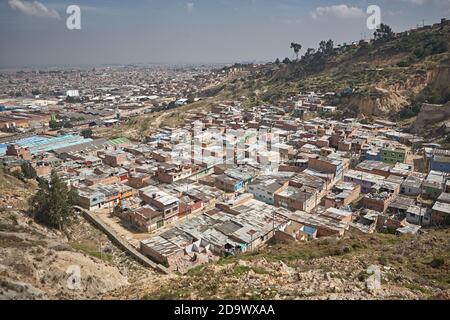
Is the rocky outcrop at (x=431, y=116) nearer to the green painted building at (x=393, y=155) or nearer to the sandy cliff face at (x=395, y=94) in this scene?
the sandy cliff face at (x=395, y=94)

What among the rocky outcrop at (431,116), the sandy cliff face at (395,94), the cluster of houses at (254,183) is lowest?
the cluster of houses at (254,183)

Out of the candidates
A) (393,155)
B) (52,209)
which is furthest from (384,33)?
(52,209)

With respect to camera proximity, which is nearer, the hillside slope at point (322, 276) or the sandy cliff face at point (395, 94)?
the hillside slope at point (322, 276)

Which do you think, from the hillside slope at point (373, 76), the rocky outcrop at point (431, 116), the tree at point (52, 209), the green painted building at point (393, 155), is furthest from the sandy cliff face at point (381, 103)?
the tree at point (52, 209)

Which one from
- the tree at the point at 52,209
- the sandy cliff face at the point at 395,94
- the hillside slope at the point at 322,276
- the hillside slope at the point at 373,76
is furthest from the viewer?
the hillside slope at the point at 373,76

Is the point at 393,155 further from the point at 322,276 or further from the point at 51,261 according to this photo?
the point at 51,261

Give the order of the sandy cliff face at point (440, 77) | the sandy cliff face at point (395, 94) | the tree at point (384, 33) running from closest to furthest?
the sandy cliff face at point (395, 94) < the sandy cliff face at point (440, 77) < the tree at point (384, 33)

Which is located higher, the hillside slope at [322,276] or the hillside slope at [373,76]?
the hillside slope at [373,76]
